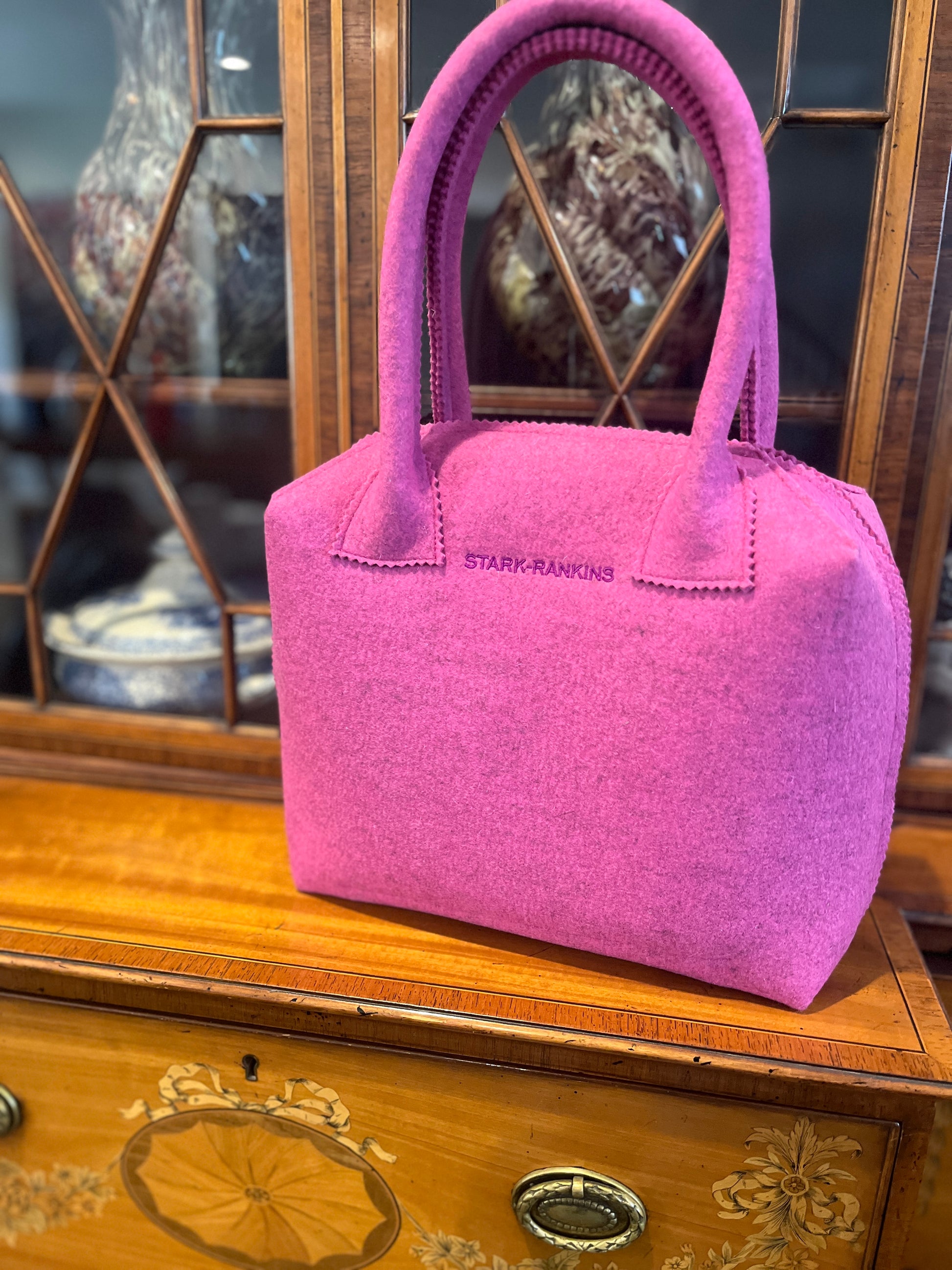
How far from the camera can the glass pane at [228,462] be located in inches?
31.7

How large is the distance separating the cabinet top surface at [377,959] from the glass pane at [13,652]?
0.21 metres

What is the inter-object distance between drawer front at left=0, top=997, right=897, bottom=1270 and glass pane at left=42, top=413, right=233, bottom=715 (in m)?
0.34

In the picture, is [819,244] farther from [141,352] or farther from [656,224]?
[141,352]

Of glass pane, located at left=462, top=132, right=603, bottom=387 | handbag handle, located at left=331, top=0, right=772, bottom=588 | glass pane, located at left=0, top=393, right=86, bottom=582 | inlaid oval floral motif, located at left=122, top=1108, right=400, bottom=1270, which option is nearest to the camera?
handbag handle, located at left=331, top=0, right=772, bottom=588

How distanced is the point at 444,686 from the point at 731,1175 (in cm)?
37

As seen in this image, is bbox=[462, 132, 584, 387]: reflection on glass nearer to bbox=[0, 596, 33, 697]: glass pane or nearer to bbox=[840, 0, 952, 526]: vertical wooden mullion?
bbox=[840, 0, 952, 526]: vertical wooden mullion

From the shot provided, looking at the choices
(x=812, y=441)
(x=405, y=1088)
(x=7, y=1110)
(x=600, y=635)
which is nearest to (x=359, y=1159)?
(x=405, y=1088)

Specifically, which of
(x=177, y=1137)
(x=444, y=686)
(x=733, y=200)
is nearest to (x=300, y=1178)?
(x=177, y=1137)

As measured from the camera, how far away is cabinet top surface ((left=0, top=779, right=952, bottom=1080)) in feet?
1.80

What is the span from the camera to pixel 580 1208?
1.90 feet

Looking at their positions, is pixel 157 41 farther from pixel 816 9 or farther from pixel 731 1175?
pixel 731 1175

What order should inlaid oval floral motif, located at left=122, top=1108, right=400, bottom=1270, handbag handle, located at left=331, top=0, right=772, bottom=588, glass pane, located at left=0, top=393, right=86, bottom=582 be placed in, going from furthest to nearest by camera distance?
glass pane, located at left=0, top=393, right=86, bottom=582 < inlaid oval floral motif, located at left=122, top=1108, right=400, bottom=1270 < handbag handle, located at left=331, top=0, right=772, bottom=588

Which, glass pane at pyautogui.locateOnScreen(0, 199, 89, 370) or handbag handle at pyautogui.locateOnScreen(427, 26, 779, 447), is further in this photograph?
glass pane at pyautogui.locateOnScreen(0, 199, 89, 370)

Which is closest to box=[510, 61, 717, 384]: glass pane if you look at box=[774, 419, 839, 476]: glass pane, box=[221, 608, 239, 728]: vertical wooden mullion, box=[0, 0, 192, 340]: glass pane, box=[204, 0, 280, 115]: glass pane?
box=[774, 419, 839, 476]: glass pane
